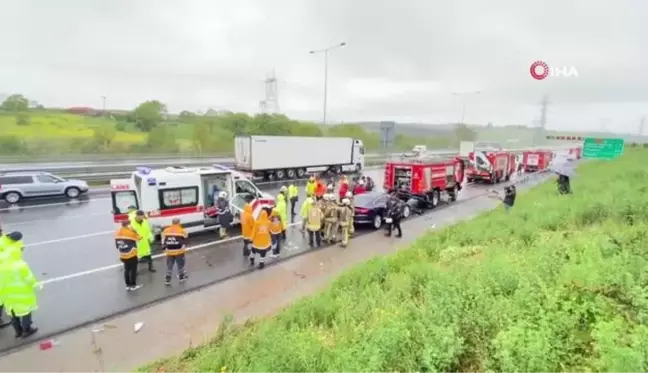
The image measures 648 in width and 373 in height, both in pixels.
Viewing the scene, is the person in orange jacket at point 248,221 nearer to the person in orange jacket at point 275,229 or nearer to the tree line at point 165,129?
the person in orange jacket at point 275,229

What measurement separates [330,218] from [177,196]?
15.6 ft

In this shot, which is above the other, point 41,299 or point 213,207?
point 213,207

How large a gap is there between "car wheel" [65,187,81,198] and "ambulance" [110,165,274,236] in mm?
9600

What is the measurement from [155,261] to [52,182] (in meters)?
12.1

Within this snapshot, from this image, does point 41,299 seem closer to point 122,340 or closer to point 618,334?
point 122,340

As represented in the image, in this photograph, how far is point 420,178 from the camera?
17812 millimetres

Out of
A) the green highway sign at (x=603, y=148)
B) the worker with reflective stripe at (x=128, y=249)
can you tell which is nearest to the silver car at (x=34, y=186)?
the worker with reflective stripe at (x=128, y=249)

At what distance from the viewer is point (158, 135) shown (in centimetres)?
4025

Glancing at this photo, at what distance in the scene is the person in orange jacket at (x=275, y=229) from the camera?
10281 millimetres

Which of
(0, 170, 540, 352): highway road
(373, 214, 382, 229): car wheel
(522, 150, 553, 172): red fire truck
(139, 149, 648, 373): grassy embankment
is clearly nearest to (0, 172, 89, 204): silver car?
(0, 170, 540, 352): highway road

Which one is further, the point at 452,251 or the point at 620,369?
the point at 452,251

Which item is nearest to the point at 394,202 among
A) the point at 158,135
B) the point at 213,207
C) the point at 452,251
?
the point at 452,251

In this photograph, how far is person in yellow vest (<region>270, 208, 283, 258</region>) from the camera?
1028 centimetres

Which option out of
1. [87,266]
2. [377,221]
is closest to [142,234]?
[87,266]
